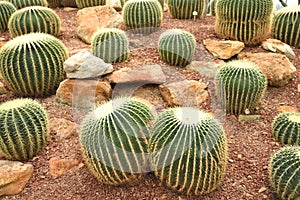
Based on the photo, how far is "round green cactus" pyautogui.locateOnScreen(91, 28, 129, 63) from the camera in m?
5.36

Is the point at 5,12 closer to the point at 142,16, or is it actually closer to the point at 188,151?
the point at 142,16

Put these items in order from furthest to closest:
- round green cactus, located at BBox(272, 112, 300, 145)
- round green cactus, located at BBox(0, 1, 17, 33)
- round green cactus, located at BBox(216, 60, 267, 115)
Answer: round green cactus, located at BBox(0, 1, 17, 33), round green cactus, located at BBox(216, 60, 267, 115), round green cactus, located at BBox(272, 112, 300, 145)

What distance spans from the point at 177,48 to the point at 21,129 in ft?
8.71

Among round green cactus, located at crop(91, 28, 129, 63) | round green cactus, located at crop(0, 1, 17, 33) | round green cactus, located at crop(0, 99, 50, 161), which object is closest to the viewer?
round green cactus, located at crop(0, 99, 50, 161)

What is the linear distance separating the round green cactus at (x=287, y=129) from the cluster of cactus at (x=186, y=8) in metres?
3.71

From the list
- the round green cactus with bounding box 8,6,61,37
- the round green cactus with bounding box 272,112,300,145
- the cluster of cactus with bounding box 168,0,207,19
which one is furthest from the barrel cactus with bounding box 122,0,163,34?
the round green cactus with bounding box 272,112,300,145

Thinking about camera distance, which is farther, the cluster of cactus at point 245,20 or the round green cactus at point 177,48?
the cluster of cactus at point 245,20

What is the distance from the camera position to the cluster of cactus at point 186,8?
7.27m

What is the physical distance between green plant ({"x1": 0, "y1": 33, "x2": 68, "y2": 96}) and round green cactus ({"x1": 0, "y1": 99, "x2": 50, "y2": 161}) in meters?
0.96

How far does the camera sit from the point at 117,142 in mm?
3215

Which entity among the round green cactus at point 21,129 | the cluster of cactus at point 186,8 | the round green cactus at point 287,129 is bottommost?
the round green cactus at point 287,129

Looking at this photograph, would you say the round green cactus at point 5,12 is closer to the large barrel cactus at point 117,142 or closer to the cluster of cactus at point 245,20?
the cluster of cactus at point 245,20

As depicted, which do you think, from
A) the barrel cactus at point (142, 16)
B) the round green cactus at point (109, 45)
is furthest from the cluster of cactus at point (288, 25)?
the round green cactus at point (109, 45)

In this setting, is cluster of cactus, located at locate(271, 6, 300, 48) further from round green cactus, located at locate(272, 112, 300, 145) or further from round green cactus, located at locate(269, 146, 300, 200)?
round green cactus, located at locate(269, 146, 300, 200)
